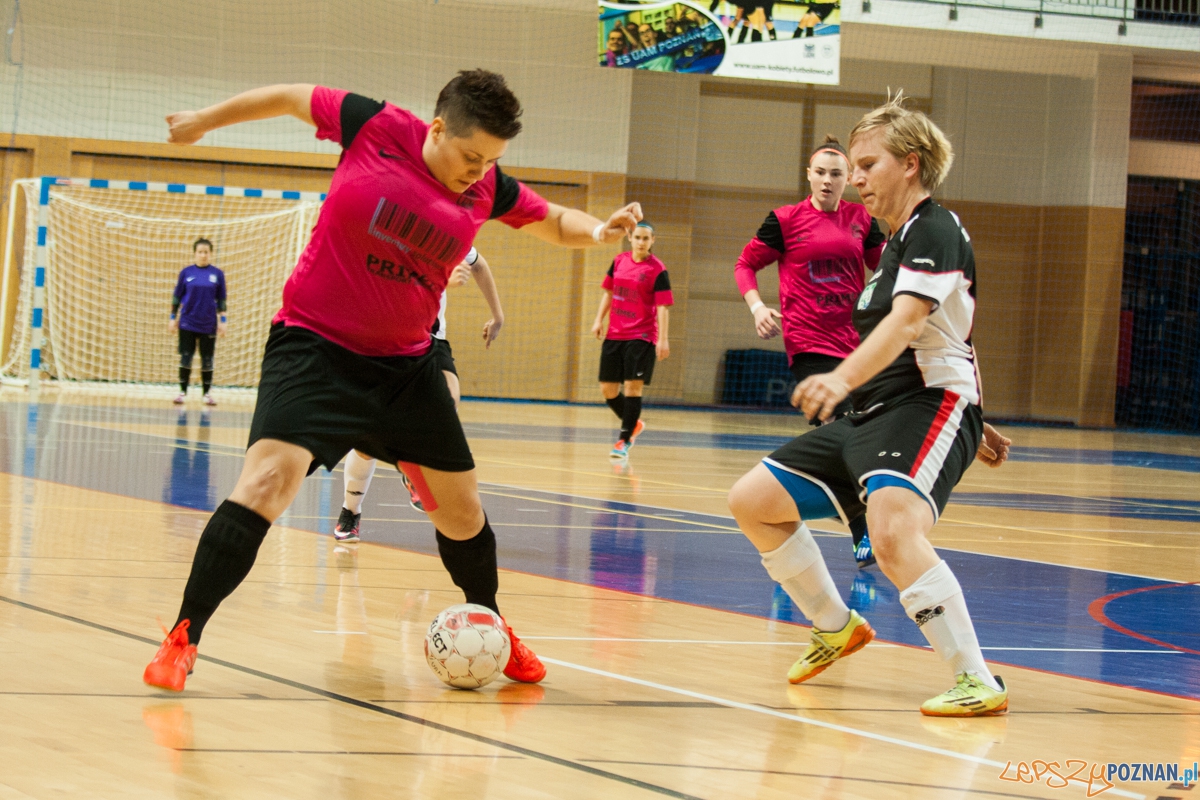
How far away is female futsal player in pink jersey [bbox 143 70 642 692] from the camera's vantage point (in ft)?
10.5

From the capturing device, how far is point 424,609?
14.6 ft

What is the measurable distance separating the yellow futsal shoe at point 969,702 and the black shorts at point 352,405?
1.40 m

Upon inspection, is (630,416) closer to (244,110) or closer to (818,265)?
(818,265)

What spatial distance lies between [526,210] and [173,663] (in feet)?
5.16

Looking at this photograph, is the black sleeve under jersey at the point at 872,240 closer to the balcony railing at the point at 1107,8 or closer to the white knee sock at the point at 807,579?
the white knee sock at the point at 807,579

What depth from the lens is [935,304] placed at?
10.8ft

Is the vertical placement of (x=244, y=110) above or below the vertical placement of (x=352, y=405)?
above

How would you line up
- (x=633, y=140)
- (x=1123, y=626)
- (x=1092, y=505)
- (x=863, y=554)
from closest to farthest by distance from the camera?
1. (x=1123, y=626)
2. (x=863, y=554)
3. (x=1092, y=505)
4. (x=633, y=140)

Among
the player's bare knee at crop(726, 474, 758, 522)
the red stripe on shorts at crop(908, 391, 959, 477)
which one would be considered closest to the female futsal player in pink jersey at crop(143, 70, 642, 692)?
the player's bare knee at crop(726, 474, 758, 522)

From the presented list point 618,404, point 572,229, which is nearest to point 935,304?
point 572,229

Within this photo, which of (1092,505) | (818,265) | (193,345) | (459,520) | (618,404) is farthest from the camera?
(193,345)

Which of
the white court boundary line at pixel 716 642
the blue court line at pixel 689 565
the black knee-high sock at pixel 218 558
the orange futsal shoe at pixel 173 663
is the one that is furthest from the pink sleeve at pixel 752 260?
the orange futsal shoe at pixel 173 663

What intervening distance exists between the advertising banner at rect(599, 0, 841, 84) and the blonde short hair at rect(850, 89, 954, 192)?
14775 millimetres

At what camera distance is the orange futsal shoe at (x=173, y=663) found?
3.06 meters
